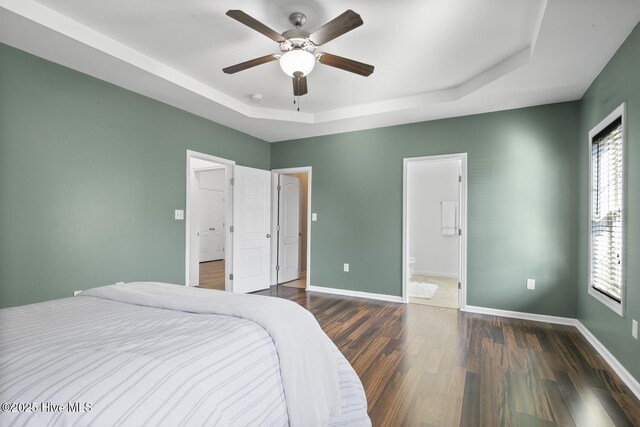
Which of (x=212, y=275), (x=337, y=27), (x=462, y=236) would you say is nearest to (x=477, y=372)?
(x=462, y=236)

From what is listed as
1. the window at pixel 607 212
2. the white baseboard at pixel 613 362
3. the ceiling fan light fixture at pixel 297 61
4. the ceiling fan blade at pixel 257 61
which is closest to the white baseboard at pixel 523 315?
the white baseboard at pixel 613 362

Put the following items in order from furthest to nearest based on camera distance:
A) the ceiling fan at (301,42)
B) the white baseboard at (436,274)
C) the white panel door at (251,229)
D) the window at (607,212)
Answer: the white baseboard at (436,274) < the white panel door at (251,229) < the window at (607,212) < the ceiling fan at (301,42)

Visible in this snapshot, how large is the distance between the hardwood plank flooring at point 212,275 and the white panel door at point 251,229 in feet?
2.10

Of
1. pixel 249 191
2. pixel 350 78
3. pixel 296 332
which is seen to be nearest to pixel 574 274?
pixel 350 78

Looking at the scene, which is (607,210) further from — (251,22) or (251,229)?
(251,229)

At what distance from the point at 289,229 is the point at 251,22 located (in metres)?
4.18

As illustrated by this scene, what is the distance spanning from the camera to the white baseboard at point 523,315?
141 inches

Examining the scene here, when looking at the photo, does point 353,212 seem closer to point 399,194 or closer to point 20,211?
point 399,194

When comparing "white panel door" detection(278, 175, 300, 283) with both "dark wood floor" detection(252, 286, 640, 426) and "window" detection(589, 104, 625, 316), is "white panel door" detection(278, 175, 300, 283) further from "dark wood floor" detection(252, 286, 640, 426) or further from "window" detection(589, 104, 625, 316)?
"window" detection(589, 104, 625, 316)

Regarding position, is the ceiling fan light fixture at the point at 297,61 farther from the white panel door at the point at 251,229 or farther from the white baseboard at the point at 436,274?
the white baseboard at the point at 436,274

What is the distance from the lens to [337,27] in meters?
2.12

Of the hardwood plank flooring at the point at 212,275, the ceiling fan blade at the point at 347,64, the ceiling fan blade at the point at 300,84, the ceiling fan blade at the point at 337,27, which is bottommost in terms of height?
the hardwood plank flooring at the point at 212,275

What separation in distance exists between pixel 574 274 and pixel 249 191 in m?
4.38

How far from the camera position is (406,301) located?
446 cm
